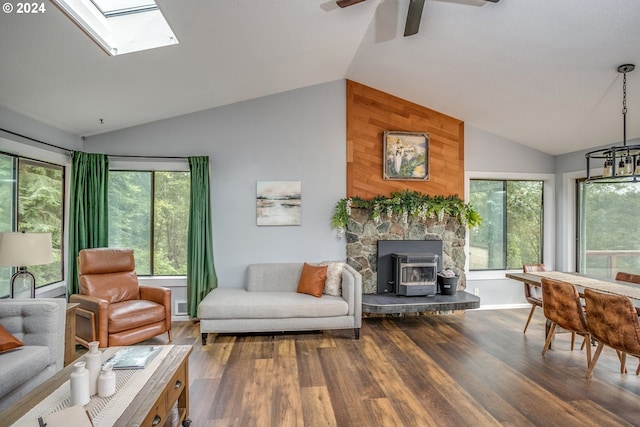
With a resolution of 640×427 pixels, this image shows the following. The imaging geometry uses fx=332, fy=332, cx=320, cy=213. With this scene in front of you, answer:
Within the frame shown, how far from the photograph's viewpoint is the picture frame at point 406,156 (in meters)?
4.82

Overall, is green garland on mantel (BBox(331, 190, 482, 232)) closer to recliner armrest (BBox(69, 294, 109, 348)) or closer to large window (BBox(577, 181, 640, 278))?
large window (BBox(577, 181, 640, 278))

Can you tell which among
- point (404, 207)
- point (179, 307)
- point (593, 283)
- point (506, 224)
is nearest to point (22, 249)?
point (179, 307)

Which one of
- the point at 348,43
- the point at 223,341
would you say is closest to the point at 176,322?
the point at 223,341

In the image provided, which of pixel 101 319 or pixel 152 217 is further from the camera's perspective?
pixel 152 217

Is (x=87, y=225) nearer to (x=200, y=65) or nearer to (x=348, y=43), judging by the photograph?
(x=200, y=65)

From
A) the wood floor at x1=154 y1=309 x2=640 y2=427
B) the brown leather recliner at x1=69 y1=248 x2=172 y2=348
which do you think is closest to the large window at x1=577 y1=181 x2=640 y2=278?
the wood floor at x1=154 y1=309 x2=640 y2=427

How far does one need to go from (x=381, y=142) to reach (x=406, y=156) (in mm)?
422

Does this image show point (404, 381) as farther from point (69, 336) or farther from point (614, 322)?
point (69, 336)

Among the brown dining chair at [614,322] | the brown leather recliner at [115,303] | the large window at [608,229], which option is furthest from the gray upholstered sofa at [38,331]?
the large window at [608,229]

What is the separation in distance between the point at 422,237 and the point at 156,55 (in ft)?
12.9

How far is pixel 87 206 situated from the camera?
412 cm

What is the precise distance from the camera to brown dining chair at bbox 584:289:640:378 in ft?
8.22

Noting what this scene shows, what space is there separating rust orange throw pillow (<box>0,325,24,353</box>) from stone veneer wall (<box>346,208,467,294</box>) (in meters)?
3.52

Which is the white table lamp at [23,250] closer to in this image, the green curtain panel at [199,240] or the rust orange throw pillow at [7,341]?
the rust orange throw pillow at [7,341]
